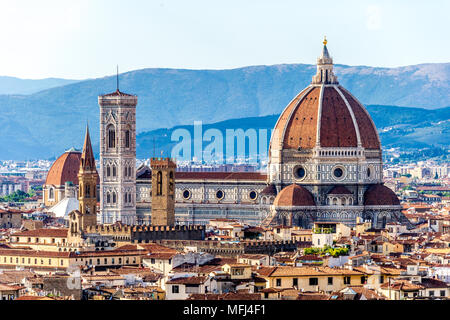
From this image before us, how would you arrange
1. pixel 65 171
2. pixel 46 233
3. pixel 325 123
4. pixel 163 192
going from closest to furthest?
pixel 46 233
pixel 163 192
pixel 325 123
pixel 65 171

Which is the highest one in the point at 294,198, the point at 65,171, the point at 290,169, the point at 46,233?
the point at 65,171

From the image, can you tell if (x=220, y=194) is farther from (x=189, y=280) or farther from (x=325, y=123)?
(x=189, y=280)

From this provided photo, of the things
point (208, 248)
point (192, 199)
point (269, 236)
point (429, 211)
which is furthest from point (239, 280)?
point (429, 211)

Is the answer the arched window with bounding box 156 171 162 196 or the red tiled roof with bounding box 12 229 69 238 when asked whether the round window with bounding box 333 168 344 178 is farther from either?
the red tiled roof with bounding box 12 229 69 238

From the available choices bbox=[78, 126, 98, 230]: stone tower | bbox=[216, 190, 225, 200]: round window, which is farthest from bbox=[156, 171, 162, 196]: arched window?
bbox=[216, 190, 225, 200]: round window

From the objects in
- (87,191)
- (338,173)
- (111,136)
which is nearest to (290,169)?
(338,173)

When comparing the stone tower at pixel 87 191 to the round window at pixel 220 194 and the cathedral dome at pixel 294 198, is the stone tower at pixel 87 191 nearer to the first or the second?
the cathedral dome at pixel 294 198
